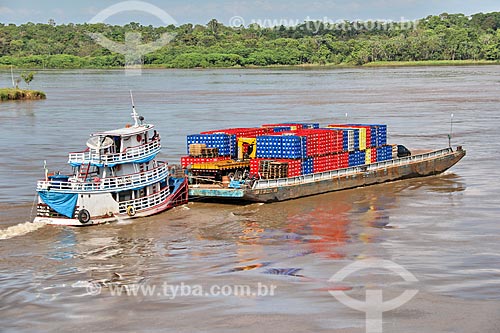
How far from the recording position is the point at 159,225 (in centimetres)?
Answer: 3316

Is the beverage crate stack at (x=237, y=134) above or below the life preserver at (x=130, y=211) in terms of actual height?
above

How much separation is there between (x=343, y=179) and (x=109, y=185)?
12.5 meters

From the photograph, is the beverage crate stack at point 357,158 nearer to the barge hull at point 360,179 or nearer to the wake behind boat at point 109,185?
the barge hull at point 360,179

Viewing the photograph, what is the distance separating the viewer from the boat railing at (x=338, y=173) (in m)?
37.2

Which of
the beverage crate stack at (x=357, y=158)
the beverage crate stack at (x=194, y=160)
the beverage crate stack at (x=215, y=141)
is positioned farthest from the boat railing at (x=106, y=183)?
the beverage crate stack at (x=357, y=158)

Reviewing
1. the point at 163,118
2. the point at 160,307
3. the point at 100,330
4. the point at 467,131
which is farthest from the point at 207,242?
the point at 163,118

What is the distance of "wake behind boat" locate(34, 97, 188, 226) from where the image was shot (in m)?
32.3

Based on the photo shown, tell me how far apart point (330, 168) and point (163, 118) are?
38866 mm

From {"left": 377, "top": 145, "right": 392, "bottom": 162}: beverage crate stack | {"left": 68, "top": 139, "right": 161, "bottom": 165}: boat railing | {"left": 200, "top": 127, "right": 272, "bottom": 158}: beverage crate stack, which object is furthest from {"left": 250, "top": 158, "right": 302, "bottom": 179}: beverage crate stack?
{"left": 377, "top": 145, "right": 392, "bottom": 162}: beverage crate stack

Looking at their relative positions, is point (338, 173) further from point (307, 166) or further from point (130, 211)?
point (130, 211)

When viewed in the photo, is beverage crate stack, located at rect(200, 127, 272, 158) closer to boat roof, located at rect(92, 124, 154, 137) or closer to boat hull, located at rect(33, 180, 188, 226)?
boat hull, located at rect(33, 180, 188, 226)

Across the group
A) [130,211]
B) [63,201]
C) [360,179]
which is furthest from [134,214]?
[360,179]

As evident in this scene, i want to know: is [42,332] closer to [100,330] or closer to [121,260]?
[100,330]

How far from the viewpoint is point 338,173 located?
4047cm
